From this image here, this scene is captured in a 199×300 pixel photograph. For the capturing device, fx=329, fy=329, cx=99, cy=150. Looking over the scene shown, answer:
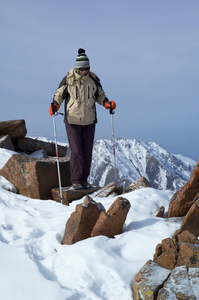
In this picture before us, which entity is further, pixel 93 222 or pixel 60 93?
pixel 60 93

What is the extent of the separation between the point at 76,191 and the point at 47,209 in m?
1.24

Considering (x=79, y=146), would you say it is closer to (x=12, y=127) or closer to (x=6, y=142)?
(x=6, y=142)

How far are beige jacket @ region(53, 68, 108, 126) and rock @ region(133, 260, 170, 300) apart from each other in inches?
222

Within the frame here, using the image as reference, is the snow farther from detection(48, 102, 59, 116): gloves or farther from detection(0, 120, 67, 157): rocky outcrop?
detection(0, 120, 67, 157): rocky outcrop

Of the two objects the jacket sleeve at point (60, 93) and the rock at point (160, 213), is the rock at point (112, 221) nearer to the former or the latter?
the rock at point (160, 213)

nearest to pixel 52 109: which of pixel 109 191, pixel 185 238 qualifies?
pixel 109 191

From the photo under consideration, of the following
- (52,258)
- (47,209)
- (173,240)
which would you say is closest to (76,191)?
(47,209)

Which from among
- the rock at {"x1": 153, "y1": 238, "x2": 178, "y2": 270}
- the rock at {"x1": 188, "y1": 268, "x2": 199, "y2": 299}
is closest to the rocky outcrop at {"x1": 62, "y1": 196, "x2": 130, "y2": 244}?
the rock at {"x1": 153, "y1": 238, "x2": 178, "y2": 270}

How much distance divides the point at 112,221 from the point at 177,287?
1.95m

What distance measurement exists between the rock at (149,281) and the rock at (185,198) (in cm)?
243

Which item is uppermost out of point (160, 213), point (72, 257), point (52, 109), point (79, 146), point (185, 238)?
point (52, 109)

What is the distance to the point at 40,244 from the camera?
5750 mm

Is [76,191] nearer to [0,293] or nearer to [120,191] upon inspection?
[120,191]

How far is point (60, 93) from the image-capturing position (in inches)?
370
